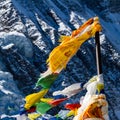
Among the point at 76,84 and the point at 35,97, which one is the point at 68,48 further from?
the point at 35,97

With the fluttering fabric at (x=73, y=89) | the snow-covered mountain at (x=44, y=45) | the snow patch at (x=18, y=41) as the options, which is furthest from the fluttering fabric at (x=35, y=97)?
the snow patch at (x=18, y=41)

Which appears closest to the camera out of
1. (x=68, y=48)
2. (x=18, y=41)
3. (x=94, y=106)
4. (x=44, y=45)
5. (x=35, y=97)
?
(x=94, y=106)

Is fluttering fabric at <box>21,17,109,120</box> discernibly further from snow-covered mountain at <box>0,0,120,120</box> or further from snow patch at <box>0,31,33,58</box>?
snow patch at <box>0,31,33,58</box>

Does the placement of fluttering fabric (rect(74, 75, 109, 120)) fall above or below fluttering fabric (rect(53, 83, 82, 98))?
below

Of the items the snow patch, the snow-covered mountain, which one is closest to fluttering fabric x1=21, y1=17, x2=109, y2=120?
the snow-covered mountain

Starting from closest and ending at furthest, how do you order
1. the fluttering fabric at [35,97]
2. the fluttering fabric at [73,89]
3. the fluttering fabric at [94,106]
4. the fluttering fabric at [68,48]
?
the fluttering fabric at [94,106], the fluttering fabric at [68,48], the fluttering fabric at [73,89], the fluttering fabric at [35,97]

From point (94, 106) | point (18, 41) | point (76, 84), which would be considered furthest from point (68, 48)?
point (18, 41)

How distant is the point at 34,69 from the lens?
54.9 metres

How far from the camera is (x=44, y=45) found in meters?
59.1

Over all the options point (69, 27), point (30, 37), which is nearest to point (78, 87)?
point (30, 37)

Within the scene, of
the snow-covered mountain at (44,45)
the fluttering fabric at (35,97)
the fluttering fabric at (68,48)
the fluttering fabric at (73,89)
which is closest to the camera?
the fluttering fabric at (68,48)

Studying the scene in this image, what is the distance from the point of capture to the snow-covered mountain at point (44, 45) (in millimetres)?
53031

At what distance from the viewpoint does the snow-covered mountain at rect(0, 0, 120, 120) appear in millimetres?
53031

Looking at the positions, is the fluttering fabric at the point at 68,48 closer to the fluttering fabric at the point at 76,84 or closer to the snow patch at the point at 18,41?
the fluttering fabric at the point at 76,84
